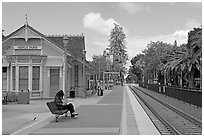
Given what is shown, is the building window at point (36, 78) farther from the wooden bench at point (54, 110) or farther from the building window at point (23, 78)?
the wooden bench at point (54, 110)

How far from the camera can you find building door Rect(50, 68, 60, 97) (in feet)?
120

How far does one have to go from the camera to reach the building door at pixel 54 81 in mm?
36616

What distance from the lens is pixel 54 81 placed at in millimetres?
36750

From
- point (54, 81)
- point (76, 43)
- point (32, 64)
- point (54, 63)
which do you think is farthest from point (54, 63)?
point (76, 43)

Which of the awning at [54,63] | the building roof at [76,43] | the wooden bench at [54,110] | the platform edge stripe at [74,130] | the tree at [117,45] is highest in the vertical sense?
the tree at [117,45]

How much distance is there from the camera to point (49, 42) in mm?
36531

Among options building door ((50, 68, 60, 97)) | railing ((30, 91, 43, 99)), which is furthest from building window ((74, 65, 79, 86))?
railing ((30, 91, 43, 99))

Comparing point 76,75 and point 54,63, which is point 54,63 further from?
point 76,75

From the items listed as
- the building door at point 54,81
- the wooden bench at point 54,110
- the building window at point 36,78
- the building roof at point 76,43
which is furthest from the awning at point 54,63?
the wooden bench at point 54,110

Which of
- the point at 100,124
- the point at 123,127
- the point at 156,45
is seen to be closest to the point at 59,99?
the point at 100,124

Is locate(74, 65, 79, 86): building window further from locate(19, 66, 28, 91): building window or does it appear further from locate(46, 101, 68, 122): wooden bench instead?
locate(46, 101, 68, 122): wooden bench

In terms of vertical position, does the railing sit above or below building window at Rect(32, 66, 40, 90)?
below

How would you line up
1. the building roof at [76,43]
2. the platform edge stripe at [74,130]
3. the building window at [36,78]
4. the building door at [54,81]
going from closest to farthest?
the platform edge stripe at [74,130] < the building window at [36,78] < the building door at [54,81] < the building roof at [76,43]

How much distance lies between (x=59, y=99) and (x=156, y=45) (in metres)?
78.1
